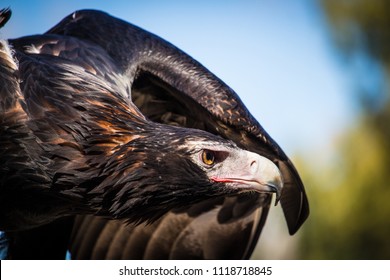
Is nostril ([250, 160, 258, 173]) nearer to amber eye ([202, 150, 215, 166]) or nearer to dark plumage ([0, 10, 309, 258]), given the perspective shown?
dark plumage ([0, 10, 309, 258])

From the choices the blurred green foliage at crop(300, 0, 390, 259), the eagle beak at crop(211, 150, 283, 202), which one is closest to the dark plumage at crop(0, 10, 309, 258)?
the eagle beak at crop(211, 150, 283, 202)

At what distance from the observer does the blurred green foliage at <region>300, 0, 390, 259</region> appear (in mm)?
17297

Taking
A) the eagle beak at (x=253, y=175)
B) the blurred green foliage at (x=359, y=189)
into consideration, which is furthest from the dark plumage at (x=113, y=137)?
the blurred green foliage at (x=359, y=189)

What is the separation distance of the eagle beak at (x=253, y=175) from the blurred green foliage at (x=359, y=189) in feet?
37.1

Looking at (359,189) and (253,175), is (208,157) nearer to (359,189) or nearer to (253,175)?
(253,175)

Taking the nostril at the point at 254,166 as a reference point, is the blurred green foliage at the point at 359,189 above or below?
below

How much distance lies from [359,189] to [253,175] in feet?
41.1

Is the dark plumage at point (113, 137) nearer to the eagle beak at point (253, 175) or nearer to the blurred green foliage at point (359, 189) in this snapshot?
the eagle beak at point (253, 175)

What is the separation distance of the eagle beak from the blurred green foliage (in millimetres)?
11301

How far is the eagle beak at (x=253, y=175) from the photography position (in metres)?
5.66

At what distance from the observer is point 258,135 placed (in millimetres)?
7402

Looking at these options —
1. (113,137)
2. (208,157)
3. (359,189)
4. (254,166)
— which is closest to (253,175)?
(254,166)

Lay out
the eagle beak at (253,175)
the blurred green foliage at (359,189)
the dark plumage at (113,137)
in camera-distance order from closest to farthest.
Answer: the eagle beak at (253,175), the dark plumage at (113,137), the blurred green foliage at (359,189)
